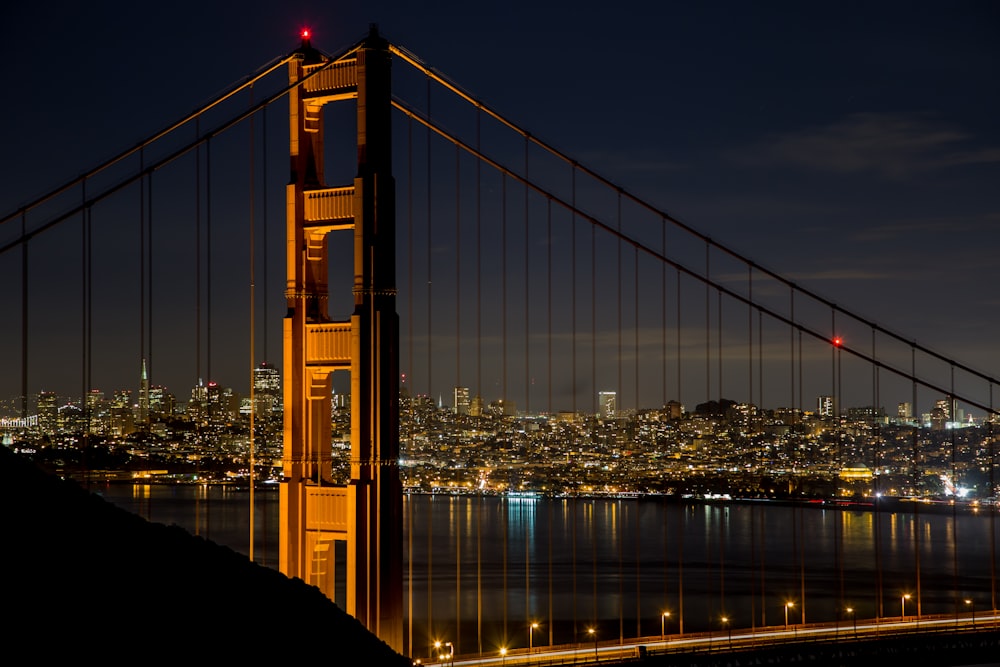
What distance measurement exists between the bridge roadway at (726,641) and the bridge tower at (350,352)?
2795 mm

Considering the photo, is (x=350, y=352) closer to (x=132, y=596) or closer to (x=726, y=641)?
(x=132, y=596)

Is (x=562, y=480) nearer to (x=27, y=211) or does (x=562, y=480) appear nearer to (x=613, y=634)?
(x=613, y=634)

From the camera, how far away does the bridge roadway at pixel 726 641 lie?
20.9 metres

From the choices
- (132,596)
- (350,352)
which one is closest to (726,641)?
(350,352)

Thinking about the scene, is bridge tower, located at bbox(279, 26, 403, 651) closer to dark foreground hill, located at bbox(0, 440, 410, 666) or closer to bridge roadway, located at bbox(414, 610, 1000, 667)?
bridge roadway, located at bbox(414, 610, 1000, 667)

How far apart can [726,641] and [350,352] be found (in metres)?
10.5

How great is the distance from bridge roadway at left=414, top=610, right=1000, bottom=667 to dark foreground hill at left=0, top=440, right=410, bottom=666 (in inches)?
306

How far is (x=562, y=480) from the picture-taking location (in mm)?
113000

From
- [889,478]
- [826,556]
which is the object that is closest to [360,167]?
[826,556]

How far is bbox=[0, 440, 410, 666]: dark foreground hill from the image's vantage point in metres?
9.63

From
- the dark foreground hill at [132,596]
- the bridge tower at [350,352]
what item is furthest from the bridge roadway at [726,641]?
the dark foreground hill at [132,596]

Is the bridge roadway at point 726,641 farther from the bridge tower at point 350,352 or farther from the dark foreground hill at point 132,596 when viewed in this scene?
the dark foreground hill at point 132,596

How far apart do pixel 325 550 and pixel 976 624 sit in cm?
1581

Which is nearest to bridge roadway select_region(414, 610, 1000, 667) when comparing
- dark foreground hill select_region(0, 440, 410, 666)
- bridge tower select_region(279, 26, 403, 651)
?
bridge tower select_region(279, 26, 403, 651)
